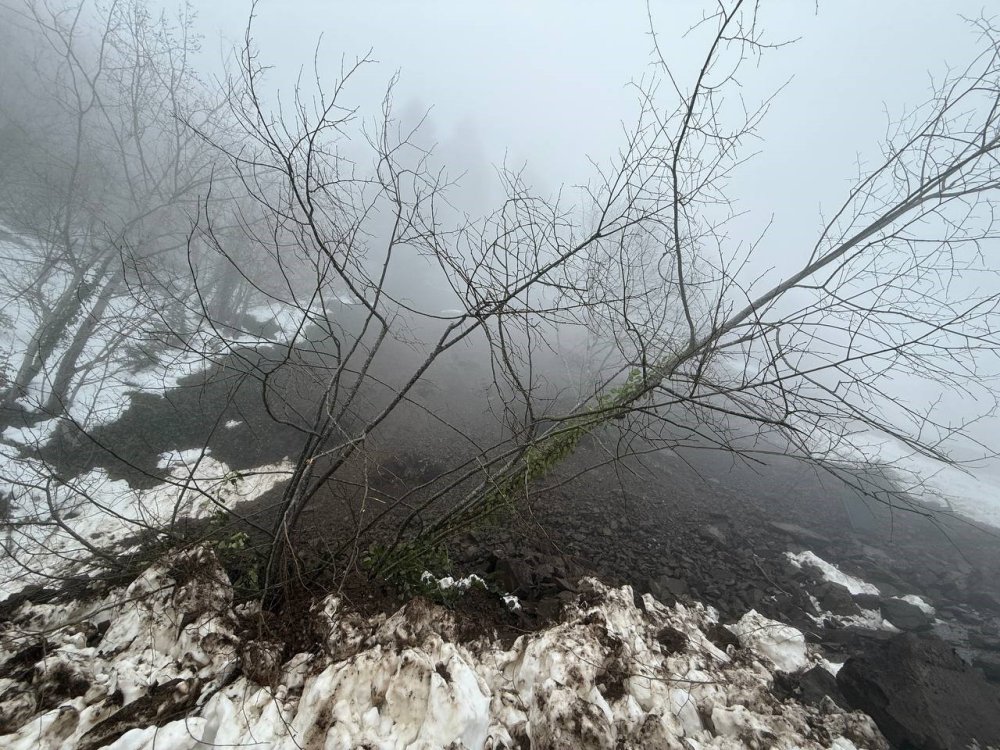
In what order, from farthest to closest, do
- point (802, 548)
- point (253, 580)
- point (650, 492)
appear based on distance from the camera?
1. point (650, 492)
2. point (802, 548)
3. point (253, 580)

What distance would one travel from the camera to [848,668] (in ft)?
11.1

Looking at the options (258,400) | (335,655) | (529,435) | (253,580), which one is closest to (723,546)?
(529,435)

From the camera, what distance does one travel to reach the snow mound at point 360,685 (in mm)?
2316

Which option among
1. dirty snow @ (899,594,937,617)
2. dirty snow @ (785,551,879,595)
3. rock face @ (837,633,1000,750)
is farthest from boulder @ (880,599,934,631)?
rock face @ (837,633,1000,750)

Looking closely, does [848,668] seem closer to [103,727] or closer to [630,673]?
[630,673]

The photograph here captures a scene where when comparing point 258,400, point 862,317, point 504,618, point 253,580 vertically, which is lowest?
point 504,618

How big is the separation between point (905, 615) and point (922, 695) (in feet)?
7.90

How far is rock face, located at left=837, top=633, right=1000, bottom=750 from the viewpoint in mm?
2945

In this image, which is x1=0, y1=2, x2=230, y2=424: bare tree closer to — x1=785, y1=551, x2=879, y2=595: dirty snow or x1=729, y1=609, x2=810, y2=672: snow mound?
x1=729, y1=609, x2=810, y2=672: snow mound

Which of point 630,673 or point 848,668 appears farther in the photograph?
point 848,668

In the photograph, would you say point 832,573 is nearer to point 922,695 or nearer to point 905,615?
point 905,615

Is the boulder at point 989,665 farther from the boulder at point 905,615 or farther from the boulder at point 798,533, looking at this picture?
the boulder at point 798,533

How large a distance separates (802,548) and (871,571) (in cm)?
92

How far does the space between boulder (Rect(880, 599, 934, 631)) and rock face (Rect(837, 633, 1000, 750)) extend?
144cm
